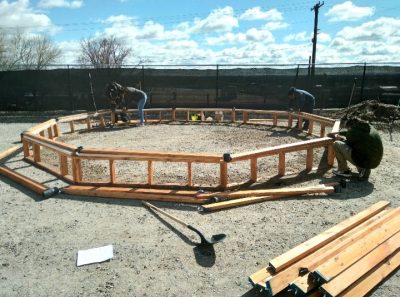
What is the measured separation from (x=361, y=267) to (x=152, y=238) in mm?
2311

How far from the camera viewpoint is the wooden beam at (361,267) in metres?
3.00

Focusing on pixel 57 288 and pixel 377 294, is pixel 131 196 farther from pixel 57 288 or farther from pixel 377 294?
pixel 377 294

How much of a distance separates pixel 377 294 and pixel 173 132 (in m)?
9.36

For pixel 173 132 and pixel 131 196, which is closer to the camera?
pixel 131 196

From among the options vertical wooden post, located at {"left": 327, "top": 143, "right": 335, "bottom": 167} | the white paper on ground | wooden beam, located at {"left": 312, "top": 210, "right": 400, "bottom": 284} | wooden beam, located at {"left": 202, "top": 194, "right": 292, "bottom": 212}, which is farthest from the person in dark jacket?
the white paper on ground

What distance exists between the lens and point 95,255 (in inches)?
157

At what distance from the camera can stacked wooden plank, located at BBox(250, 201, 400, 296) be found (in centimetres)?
311

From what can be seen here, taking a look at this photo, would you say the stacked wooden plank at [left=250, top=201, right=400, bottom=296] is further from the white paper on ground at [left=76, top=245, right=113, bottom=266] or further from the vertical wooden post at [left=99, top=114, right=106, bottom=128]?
the vertical wooden post at [left=99, top=114, right=106, bottom=128]

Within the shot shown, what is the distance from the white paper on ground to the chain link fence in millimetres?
14710

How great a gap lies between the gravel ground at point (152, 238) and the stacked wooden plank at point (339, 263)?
7.5 inches

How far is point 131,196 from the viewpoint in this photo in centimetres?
564

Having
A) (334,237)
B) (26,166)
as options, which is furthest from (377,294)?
(26,166)

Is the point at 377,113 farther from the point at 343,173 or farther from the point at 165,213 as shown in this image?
the point at 165,213

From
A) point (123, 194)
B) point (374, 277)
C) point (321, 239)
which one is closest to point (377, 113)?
point (321, 239)
